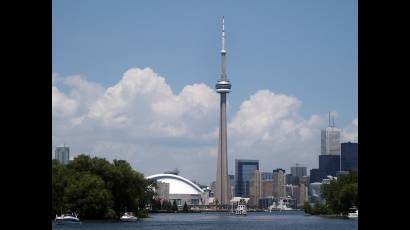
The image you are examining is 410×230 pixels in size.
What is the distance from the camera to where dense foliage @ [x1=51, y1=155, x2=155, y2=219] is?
6700cm

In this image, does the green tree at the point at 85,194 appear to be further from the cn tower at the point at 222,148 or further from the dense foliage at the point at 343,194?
the cn tower at the point at 222,148

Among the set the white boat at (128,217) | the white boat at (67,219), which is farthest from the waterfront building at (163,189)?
the white boat at (67,219)

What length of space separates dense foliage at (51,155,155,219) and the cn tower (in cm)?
8062

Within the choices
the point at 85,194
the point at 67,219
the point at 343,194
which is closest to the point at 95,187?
the point at 85,194

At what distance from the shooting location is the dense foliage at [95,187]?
67000mm

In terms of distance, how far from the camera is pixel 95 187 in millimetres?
67375

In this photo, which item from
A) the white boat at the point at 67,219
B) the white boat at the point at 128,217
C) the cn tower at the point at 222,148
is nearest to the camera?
the white boat at the point at 67,219

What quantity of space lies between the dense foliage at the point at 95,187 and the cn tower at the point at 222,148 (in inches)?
3174

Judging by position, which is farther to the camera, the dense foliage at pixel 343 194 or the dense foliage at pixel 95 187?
Result: the dense foliage at pixel 343 194

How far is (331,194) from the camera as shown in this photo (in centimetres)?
9344

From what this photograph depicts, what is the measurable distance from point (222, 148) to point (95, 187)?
306 ft

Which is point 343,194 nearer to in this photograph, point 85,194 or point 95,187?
point 95,187
